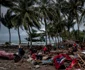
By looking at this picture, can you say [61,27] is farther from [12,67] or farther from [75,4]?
[12,67]

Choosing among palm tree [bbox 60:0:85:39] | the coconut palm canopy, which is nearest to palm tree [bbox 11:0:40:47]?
the coconut palm canopy

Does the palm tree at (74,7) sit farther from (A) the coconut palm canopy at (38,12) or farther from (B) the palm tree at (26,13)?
(B) the palm tree at (26,13)

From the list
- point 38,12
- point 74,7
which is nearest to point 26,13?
point 38,12

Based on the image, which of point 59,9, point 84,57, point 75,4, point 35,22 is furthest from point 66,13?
point 84,57

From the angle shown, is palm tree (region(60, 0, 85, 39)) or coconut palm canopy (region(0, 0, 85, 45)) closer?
coconut palm canopy (region(0, 0, 85, 45))

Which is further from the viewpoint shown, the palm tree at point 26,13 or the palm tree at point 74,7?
the palm tree at point 74,7

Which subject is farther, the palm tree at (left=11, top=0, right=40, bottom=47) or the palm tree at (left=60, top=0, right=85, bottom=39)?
the palm tree at (left=60, top=0, right=85, bottom=39)

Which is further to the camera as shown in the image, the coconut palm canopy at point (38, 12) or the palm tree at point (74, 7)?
the palm tree at point (74, 7)

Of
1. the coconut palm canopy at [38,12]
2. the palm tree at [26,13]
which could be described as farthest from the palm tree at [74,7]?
the palm tree at [26,13]

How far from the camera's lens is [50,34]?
61906mm

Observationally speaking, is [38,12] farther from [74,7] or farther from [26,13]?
[74,7]

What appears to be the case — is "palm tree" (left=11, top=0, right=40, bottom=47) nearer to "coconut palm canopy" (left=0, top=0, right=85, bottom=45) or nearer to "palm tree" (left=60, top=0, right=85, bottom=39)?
"coconut palm canopy" (left=0, top=0, right=85, bottom=45)

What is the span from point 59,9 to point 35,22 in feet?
44.9

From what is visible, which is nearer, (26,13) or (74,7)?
(26,13)
